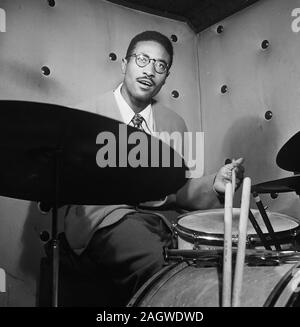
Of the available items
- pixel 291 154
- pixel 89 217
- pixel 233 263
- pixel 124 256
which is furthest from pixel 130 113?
pixel 233 263

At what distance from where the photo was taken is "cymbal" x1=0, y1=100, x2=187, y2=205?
828 mm

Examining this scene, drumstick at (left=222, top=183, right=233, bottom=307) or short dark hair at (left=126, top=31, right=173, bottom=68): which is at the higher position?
short dark hair at (left=126, top=31, right=173, bottom=68)

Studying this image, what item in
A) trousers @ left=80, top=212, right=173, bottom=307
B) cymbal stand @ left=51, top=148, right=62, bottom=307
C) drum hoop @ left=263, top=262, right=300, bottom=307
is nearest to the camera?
drum hoop @ left=263, top=262, right=300, bottom=307

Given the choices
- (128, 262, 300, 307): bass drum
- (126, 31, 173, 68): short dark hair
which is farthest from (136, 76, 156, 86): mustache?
(128, 262, 300, 307): bass drum

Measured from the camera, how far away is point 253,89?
1677mm

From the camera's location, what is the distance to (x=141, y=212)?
1.50 metres

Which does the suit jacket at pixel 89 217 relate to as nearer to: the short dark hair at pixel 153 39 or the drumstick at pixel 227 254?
the short dark hair at pixel 153 39

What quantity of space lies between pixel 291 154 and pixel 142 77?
715 mm

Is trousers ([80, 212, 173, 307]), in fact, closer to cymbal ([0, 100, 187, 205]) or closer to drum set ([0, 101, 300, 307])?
drum set ([0, 101, 300, 307])

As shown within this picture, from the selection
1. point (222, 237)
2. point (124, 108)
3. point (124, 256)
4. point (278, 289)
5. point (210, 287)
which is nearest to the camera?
point (278, 289)

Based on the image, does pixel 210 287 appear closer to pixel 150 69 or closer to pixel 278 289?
pixel 278 289
